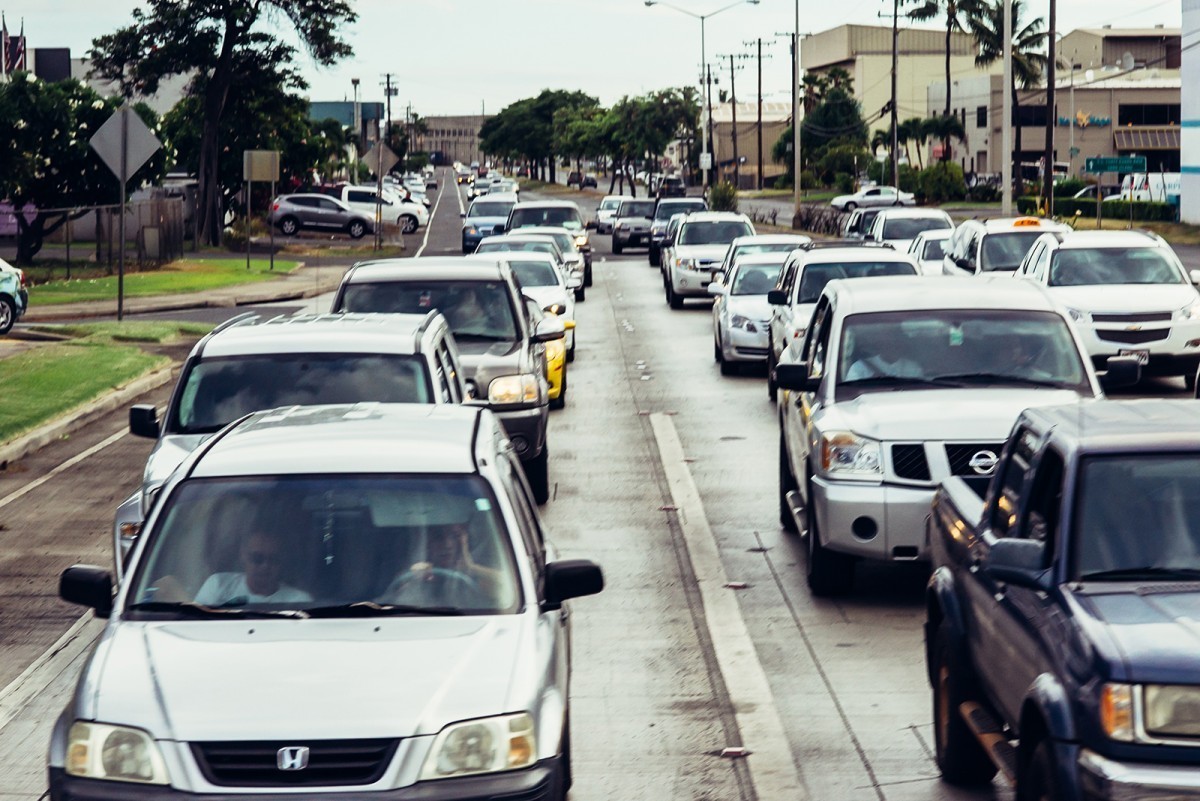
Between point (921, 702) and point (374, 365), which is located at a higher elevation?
point (374, 365)

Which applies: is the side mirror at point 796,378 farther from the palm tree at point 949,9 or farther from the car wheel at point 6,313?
the palm tree at point 949,9

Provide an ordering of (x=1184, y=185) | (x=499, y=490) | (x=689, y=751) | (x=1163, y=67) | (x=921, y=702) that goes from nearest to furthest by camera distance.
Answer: (x=499, y=490), (x=689, y=751), (x=921, y=702), (x=1184, y=185), (x=1163, y=67)

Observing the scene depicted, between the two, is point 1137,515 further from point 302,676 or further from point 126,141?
point 126,141

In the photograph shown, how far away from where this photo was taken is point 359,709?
5.48m

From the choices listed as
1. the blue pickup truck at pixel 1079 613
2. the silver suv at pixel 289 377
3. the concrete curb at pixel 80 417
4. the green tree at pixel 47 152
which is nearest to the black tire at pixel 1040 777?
the blue pickup truck at pixel 1079 613

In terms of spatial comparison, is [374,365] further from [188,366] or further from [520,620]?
[520,620]

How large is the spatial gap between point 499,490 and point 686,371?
58.0ft

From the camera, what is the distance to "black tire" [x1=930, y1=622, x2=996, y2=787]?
708 cm

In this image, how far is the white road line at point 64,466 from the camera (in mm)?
15109

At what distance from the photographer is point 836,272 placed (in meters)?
21.0

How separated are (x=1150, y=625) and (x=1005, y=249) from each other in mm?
22165

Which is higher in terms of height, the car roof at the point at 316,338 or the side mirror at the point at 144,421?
the car roof at the point at 316,338

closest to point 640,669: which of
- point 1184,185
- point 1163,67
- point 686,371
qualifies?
point 686,371

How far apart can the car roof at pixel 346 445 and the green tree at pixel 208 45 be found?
54.5 meters
